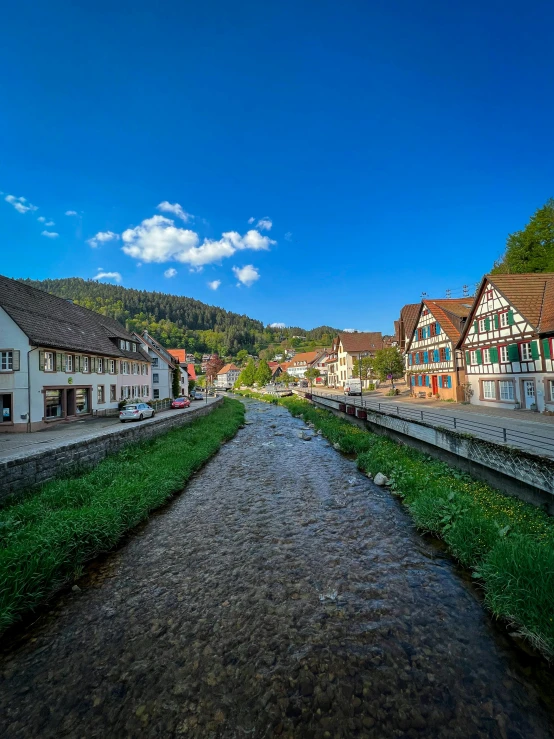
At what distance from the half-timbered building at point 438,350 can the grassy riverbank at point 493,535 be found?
21.6 meters

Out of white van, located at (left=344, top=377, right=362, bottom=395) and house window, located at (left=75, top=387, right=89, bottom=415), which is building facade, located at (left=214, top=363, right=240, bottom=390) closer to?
white van, located at (left=344, top=377, right=362, bottom=395)

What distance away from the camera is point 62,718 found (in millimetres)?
4254

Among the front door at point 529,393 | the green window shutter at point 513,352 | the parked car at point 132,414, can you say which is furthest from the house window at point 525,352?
the parked car at point 132,414

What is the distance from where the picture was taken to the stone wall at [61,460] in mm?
9750

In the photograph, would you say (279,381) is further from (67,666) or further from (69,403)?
(67,666)

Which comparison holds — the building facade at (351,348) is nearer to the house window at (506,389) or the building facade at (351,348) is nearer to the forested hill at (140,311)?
the house window at (506,389)

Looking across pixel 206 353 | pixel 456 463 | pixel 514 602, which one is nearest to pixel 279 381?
pixel 206 353

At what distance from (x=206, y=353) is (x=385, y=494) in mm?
176493

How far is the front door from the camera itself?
22.3 meters

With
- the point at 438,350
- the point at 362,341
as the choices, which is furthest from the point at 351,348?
the point at 438,350

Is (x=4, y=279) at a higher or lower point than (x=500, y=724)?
higher

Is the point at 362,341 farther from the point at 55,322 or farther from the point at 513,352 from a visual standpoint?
the point at 55,322

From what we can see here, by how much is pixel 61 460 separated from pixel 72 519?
429 cm

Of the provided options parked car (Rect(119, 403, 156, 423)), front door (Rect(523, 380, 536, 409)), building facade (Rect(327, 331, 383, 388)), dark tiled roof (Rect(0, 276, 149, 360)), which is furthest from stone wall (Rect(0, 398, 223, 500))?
building facade (Rect(327, 331, 383, 388))
